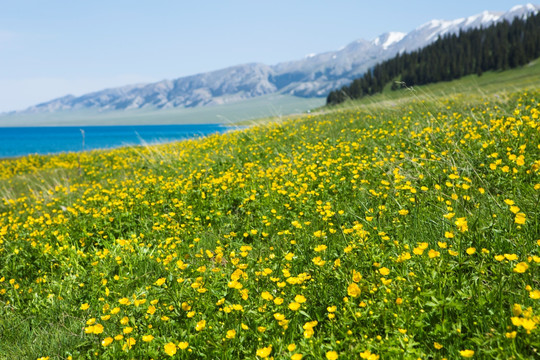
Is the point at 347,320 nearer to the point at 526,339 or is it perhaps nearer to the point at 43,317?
the point at 526,339

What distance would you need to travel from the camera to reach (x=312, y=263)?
345cm

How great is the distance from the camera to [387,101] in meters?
12.3

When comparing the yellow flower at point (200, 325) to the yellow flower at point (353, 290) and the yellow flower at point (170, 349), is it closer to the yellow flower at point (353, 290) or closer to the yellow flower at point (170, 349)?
the yellow flower at point (170, 349)

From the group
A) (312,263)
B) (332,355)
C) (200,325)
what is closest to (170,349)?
(200,325)

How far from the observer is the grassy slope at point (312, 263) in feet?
7.79

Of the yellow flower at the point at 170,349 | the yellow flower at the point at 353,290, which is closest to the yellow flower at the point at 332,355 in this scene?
the yellow flower at the point at 353,290

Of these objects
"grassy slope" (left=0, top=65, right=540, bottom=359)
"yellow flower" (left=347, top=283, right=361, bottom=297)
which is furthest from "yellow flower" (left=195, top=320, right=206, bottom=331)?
"yellow flower" (left=347, top=283, right=361, bottom=297)

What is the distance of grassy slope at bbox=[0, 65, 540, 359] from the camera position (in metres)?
2.37

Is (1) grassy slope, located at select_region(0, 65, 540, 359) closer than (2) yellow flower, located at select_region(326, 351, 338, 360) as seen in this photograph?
No

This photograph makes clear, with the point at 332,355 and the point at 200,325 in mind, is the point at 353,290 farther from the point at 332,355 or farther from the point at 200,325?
the point at 200,325

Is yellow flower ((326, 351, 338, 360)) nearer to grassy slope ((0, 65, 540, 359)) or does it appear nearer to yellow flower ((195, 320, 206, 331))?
grassy slope ((0, 65, 540, 359))

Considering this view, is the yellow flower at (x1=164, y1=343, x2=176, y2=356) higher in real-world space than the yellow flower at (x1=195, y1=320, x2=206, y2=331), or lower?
lower

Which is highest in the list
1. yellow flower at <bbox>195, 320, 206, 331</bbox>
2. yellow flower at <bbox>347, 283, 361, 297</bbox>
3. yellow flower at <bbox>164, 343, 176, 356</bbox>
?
yellow flower at <bbox>347, 283, 361, 297</bbox>

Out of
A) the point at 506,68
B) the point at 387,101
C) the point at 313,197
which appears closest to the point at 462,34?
the point at 506,68
